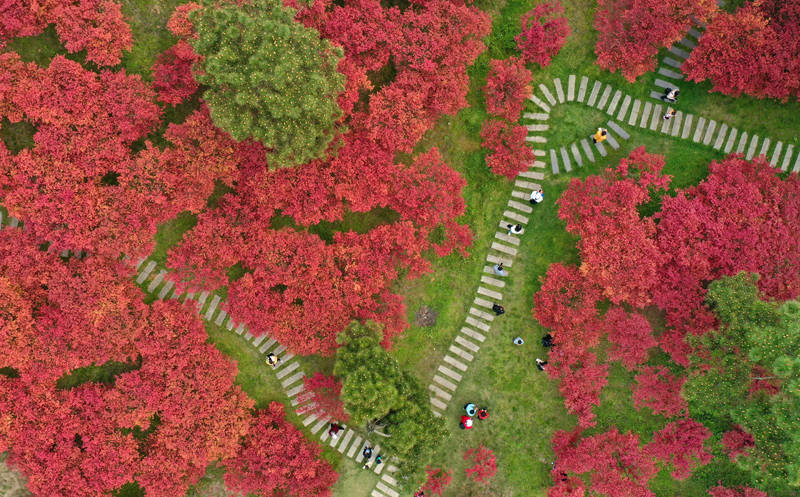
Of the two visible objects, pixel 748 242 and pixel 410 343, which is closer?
pixel 748 242

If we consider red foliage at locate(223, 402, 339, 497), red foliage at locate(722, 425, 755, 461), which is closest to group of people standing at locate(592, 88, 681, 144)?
red foliage at locate(722, 425, 755, 461)

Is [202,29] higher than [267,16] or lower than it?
lower

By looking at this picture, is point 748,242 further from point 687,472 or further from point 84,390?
point 84,390

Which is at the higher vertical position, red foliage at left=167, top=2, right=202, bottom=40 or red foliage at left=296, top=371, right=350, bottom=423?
red foliage at left=167, top=2, right=202, bottom=40

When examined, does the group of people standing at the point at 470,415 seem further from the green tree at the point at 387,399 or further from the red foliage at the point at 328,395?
the red foliage at the point at 328,395

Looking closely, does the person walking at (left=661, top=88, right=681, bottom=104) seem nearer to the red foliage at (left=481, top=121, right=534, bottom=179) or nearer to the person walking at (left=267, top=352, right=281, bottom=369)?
the red foliage at (left=481, top=121, right=534, bottom=179)

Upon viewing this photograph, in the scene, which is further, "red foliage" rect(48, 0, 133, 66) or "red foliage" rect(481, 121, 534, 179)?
"red foliage" rect(481, 121, 534, 179)

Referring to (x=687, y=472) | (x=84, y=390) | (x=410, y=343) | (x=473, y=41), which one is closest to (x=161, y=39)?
(x=473, y=41)
